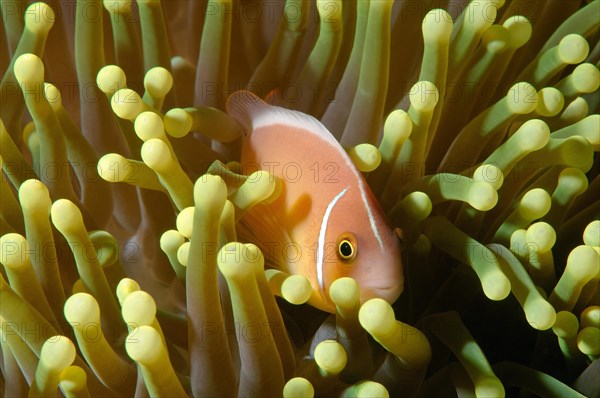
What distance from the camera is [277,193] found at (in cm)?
91

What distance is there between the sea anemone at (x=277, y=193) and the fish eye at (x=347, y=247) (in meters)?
0.08

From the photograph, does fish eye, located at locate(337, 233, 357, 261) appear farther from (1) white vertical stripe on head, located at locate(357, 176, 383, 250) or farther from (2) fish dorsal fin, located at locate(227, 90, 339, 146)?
(2) fish dorsal fin, located at locate(227, 90, 339, 146)

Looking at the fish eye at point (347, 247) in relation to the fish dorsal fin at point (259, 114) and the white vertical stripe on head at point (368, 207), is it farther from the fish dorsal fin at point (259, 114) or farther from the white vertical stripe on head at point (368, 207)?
the fish dorsal fin at point (259, 114)

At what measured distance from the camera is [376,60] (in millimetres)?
986

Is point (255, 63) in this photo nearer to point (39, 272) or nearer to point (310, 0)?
point (310, 0)

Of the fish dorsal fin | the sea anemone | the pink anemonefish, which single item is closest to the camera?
the sea anemone

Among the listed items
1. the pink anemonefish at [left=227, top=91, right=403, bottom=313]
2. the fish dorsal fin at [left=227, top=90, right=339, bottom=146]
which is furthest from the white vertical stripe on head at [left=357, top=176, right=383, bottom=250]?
the fish dorsal fin at [left=227, top=90, right=339, bottom=146]

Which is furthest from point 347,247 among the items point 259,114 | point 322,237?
point 259,114

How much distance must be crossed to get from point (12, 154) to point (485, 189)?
0.66 metres

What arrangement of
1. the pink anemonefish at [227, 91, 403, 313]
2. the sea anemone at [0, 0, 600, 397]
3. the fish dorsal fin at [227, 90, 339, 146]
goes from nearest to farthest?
the sea anemone at [0, 0, 600, 397], the pink anemonefish at [227, 91, 403, 313], the fish dorsal fin at [227, 90, 339, 146]

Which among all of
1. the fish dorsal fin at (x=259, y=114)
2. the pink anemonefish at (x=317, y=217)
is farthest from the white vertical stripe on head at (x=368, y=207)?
the fish dorsal fin at (x=259, y=114)

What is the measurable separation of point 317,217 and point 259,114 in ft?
0.68

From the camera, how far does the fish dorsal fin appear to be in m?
0.99

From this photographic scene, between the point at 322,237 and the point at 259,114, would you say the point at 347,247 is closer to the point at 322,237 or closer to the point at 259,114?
the point at 322,237
